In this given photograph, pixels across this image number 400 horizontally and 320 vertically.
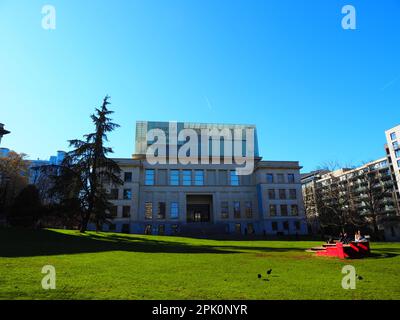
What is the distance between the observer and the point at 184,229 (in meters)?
57.6

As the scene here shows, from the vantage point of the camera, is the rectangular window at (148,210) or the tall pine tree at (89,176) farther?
the rectangular window at (148,210)

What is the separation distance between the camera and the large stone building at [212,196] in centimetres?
5950

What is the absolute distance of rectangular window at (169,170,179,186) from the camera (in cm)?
6362

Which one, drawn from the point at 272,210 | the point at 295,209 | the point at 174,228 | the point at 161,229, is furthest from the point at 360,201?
the point at 161,229

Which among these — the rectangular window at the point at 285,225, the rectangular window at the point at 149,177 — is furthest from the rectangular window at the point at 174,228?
the rectangular window at the point at 285,225

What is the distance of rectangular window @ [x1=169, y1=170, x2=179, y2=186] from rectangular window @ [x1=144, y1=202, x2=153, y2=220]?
21.4 ft

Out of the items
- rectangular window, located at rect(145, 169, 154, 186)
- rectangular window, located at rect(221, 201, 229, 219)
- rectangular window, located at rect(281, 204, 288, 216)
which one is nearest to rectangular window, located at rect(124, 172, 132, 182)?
rectangular window, located at rect(145, 169, 154, 186)

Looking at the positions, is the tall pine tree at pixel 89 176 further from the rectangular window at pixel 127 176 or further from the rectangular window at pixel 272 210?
the rectangular window at pixel 272 210

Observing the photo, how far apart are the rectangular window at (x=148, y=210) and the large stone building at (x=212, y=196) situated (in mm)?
126

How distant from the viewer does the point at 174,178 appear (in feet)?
210

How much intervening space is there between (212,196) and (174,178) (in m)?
9.54

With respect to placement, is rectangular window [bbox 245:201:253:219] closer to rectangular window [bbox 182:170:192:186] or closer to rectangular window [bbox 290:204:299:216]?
rectangular window [bbox 290:204:299:216]
